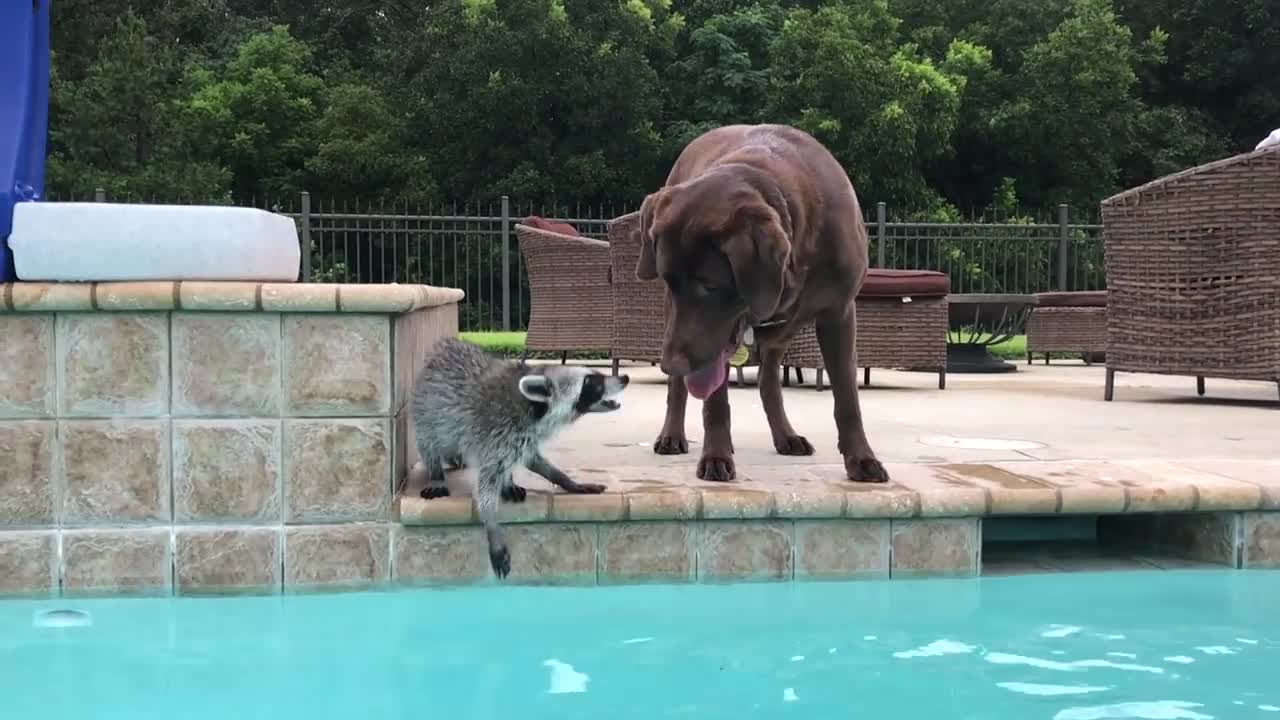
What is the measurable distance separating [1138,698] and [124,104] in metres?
17.4

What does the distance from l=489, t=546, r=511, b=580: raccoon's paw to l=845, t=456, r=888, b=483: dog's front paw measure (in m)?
1.08

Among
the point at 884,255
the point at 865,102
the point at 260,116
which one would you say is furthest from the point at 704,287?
the point at 260,116

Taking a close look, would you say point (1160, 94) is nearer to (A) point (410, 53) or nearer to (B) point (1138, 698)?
(A) point (410, 53)

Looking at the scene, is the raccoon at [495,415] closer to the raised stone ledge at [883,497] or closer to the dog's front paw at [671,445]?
the raised stone ledge at [883,497]

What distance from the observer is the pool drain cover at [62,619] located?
2.43 m

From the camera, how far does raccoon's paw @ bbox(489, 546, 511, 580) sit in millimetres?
2619

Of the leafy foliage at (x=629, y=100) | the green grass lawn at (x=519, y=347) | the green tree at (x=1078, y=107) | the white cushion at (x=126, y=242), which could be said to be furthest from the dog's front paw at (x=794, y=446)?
the green tree at (x=1078, y=107)

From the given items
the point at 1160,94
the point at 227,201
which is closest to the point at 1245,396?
the point at 227,201

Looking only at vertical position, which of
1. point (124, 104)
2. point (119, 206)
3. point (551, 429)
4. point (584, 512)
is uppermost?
point (124, 104)

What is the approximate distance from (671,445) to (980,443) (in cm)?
128

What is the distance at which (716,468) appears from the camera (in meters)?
3.12

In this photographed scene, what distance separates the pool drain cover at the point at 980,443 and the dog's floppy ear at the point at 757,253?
1.69 metres

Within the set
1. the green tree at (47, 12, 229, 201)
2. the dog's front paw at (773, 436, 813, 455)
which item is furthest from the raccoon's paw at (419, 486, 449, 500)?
the green tree at (47, 12, 229, 201)

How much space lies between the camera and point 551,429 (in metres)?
2.86
